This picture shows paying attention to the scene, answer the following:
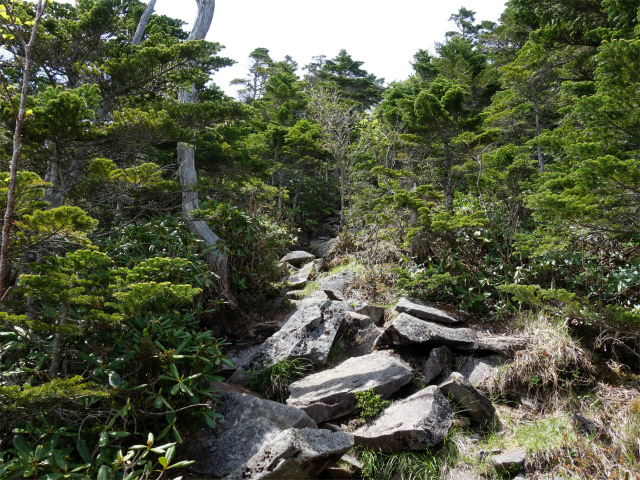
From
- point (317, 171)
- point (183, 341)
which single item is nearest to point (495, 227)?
point (183, 341)

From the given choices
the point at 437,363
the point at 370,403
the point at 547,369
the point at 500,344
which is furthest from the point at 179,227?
the point at 547,369

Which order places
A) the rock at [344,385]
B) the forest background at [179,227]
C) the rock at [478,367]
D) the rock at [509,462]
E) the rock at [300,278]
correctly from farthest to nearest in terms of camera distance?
the rock at [300,278] < the rock at [478,367] < the rock at [344,385] < the rock at [509,462] < the forest background at [179,227]

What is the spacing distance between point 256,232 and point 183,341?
130 inches

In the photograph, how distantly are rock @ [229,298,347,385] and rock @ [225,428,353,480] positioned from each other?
5.79ft

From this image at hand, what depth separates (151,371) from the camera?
10.6 feet

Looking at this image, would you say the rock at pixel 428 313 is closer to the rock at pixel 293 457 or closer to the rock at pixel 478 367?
the rock at pixel 478 367

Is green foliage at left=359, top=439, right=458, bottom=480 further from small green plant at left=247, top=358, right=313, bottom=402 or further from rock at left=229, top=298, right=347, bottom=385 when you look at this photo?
rock at left=229, top=298, right=347, bottom=385

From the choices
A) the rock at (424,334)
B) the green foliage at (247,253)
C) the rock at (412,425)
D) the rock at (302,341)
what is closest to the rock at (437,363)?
the rock at (424,334)

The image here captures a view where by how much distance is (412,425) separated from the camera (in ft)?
11.6

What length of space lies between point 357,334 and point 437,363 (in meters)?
1.19

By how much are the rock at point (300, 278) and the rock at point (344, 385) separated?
3166 millimetres

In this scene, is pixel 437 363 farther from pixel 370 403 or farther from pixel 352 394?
pixel 352 394

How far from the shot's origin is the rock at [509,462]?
10.5ft

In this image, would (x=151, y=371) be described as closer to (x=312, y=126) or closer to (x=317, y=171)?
(x=312, y=126)
